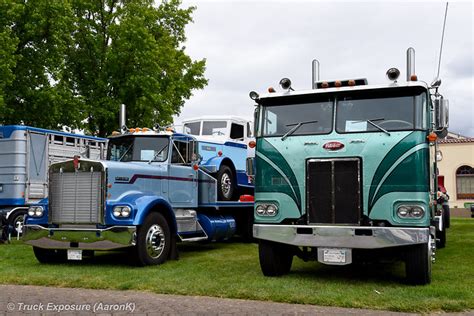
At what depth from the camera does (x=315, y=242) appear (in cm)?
821

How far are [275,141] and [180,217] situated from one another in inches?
157

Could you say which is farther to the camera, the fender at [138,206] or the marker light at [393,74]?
the fender at [138,206]

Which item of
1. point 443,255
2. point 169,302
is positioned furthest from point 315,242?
point 443,255

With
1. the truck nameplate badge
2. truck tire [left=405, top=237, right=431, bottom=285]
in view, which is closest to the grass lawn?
truck tire [left=405, top=237, right=431, bottom=285]

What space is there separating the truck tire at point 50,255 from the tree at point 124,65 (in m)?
12.3

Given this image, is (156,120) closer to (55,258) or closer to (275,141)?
(55,258)

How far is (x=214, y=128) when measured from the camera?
50.4ft

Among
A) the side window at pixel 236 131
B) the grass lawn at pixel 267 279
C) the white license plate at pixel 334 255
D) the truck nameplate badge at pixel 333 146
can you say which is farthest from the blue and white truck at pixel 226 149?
the white license plate at pixel 334 255

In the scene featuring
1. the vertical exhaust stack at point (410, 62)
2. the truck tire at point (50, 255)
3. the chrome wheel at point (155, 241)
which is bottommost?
the truck tire at point (50, 255)

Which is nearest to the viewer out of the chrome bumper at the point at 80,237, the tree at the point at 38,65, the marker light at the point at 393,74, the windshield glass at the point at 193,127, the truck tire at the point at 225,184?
the marker light at the point at 393,74

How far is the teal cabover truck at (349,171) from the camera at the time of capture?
7.93 metres

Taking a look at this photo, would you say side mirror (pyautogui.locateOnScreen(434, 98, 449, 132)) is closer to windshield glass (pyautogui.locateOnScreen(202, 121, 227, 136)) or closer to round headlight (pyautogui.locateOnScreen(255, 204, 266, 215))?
round headlight (pyautogui.locateOnScreen(255, 204, 266, 215))

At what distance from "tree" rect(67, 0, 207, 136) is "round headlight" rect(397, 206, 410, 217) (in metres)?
17.0

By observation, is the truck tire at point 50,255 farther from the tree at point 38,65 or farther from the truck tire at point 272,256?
the tree at point 38,65
